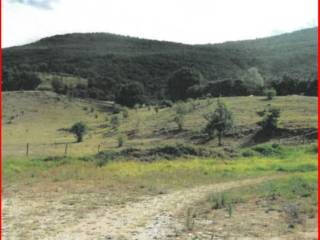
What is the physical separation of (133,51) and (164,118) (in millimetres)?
113294

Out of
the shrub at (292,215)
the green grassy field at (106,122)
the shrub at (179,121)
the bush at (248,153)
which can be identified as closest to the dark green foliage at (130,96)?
the green grassy field at (106,122)

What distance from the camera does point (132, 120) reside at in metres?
64.9

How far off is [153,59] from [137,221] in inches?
5514

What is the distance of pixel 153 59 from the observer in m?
154

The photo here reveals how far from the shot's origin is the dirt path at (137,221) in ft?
45.6

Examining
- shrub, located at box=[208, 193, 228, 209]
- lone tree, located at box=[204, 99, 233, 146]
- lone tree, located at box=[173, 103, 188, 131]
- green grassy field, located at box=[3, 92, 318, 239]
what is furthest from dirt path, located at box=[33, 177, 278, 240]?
lone tree, located at box=[173, 103, 188, 131]

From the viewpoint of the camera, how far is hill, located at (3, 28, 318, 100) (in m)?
136

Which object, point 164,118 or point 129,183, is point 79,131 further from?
point 129,183

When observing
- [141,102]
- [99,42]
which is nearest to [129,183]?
[141,102]

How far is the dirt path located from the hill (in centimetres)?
9890

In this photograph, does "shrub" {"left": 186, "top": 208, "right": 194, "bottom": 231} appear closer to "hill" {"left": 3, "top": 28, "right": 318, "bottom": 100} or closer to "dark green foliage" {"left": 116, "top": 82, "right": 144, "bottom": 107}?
"dark green foliage" {"left": 116, "top": 82, "right": 144, "bottom": 107}

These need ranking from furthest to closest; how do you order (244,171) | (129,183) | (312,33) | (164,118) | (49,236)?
(312,33)
(164,118)
(244,171)
(129,183)
(49,236)

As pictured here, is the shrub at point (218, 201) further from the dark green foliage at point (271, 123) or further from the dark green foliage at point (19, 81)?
the dark green foliage at point (19, 81)

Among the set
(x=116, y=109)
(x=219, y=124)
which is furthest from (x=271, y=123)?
(x=116, y=109)
